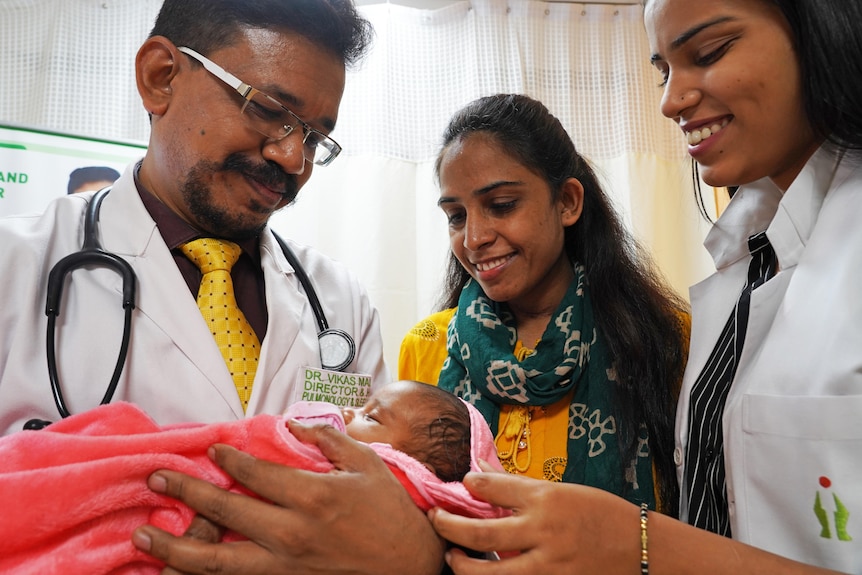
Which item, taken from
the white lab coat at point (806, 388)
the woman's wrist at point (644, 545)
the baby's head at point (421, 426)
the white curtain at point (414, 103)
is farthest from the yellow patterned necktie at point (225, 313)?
the white curtain at point (414, 103)

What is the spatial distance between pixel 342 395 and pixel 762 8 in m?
1.04

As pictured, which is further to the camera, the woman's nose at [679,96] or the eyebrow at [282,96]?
the eyebrow at [282,96]

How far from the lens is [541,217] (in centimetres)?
179

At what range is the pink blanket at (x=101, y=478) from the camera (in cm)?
91

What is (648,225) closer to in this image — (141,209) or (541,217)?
(541,217)

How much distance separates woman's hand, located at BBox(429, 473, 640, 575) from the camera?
99 centimetres

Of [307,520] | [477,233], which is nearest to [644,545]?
[307,520]

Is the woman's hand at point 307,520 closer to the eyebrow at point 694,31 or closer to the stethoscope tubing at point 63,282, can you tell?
the stethoscope tubing at point 63,282

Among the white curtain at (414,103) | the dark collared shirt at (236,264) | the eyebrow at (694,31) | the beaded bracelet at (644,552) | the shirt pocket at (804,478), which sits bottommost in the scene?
the beaded bracelet at (644,552)

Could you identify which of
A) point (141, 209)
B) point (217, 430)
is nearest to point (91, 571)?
point (217, 430)

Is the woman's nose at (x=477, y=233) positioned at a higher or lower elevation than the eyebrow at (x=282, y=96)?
lower

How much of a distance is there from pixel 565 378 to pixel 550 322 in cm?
16

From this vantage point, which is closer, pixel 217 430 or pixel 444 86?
pixel 217 430

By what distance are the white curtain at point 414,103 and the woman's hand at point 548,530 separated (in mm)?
1855
